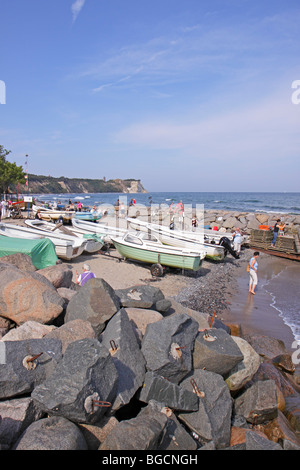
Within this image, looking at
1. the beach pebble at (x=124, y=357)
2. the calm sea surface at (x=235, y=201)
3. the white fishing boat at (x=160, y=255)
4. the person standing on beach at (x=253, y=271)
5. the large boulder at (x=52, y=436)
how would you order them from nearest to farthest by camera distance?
the large boulder at (x=52, y=436), the beach pebble at (x=124, y=357), the person standing on beach at (x=253, y=271), the white fishing boat at (x=160, y=255), the calm sea surface at (x=235, y=201)

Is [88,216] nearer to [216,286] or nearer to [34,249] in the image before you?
[34,249]

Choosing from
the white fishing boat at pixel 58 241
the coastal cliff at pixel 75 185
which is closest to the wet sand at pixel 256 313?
the white fishing boat at pixel 58 241

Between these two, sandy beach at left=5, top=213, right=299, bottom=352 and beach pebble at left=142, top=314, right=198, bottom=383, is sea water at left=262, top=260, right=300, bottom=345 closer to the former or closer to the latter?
sandy beach at left=5, top=213, right=299, bottom=352

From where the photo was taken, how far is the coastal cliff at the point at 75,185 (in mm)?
144413

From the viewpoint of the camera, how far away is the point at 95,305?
541 centimetres

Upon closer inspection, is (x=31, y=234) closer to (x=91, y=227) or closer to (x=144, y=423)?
(x=91, y=227)

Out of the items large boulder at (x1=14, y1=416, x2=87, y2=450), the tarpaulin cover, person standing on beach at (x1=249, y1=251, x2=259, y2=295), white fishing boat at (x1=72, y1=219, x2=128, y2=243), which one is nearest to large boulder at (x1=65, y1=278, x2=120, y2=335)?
large boulder at (x1=14, y1=416, x2=87, y2=450)

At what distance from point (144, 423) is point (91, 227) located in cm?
1829

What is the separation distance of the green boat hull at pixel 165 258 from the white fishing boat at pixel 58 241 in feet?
7.61

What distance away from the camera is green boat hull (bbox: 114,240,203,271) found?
14125mm

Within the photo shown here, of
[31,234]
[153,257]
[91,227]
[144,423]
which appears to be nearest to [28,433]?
[144,423]

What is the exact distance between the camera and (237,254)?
21.2 m

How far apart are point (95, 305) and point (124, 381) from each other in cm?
168

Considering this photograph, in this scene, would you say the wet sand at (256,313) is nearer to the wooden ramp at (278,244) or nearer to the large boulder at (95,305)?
the large boulder at (95,305)
